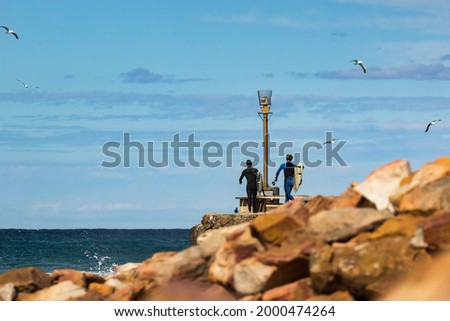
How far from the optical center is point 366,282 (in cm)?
1277

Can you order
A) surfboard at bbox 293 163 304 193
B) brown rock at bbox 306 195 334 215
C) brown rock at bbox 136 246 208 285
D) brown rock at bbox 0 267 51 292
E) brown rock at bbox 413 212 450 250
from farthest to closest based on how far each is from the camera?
surfboard at bbox 293 163 304 193
brown rock at bbox 0 267 51 292
brown rock at bbox 306 195 334 215
brown rock at bbox 136 246 208 285
brown rock at bbox 413 212 450 250

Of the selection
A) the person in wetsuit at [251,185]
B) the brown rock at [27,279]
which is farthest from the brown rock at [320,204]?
the person in wetsuit at [251,185]

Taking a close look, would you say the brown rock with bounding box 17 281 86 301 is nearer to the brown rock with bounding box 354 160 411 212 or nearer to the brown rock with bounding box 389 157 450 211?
the brown rock with bounding box 354 160 411 212

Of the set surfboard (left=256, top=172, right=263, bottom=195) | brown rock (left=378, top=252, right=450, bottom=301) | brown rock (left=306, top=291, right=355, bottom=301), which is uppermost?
surfboard (left=256, top=172, right=263, bottom=195)

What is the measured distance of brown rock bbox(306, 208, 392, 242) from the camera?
1361 centimetres

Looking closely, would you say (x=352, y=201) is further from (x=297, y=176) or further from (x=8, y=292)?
(x=297, y=176)

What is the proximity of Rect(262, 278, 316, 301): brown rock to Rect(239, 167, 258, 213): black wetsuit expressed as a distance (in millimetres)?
11635

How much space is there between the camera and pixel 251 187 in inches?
1049

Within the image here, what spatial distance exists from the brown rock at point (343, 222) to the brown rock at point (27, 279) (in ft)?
15.7

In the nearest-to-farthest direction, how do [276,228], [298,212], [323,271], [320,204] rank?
[323,271], [276,228], [298,212], [320,204]

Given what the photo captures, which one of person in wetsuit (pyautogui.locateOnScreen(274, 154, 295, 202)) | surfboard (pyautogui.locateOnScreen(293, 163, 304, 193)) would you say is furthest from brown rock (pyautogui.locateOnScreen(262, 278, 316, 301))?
surfboard (pyautogui.locateOnScreen(293, 163, 304, 193))

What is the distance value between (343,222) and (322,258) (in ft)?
3.17

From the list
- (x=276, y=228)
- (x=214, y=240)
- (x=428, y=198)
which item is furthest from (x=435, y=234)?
(x=214, y=240)

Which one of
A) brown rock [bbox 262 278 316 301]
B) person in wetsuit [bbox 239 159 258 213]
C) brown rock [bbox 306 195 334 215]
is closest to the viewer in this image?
brown rock [bbox 262 278 316 301]
